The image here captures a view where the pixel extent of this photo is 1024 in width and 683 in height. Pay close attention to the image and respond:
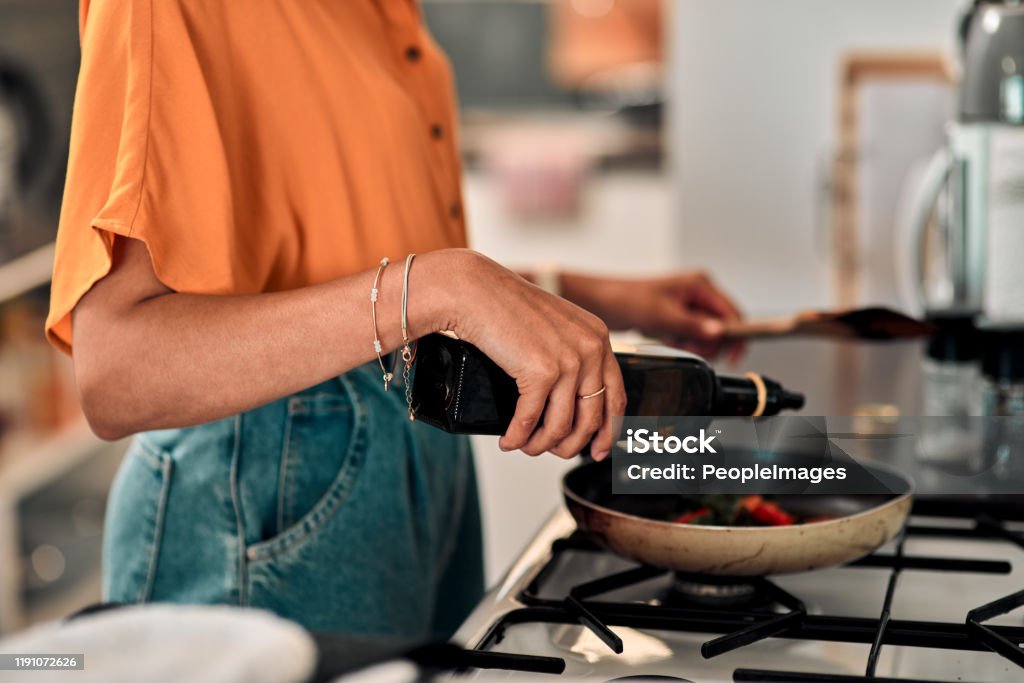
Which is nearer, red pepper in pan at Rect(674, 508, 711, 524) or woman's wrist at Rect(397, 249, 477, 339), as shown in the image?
woman's wrist at Rect(397, 249, 477, 339)

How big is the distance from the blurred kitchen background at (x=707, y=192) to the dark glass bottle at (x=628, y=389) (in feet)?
4.65

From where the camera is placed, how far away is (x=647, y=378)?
0.75 m

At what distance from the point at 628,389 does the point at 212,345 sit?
0.92 ft

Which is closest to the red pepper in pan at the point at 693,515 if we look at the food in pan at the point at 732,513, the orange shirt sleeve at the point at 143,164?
the food in pan at the point at 732,513

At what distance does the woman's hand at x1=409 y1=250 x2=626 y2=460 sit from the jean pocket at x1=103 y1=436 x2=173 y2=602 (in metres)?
0.36

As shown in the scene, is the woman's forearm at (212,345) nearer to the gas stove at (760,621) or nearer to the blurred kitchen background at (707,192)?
the gas stove at (760,621)

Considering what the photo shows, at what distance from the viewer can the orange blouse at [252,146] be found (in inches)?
31.2

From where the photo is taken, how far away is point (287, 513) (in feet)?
3.08

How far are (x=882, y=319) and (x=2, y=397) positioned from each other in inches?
79.8

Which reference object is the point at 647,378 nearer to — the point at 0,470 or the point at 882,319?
the point at 882,319

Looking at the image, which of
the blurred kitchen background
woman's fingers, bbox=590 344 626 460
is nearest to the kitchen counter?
woman's fingers, bbox=590 344 626 460

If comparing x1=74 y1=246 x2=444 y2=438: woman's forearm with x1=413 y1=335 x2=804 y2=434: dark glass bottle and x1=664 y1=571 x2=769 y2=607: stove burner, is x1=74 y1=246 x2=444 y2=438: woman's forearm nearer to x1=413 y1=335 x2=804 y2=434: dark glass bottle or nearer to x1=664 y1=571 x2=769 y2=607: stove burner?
x1=413 y1=335 x2=804 y2=434: dark glass bottle

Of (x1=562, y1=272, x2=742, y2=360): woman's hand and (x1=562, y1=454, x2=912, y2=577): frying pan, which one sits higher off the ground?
(x1=562, y1=272, x2=742, y2=360): woman's hand

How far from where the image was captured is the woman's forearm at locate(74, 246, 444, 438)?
2.46 feet
